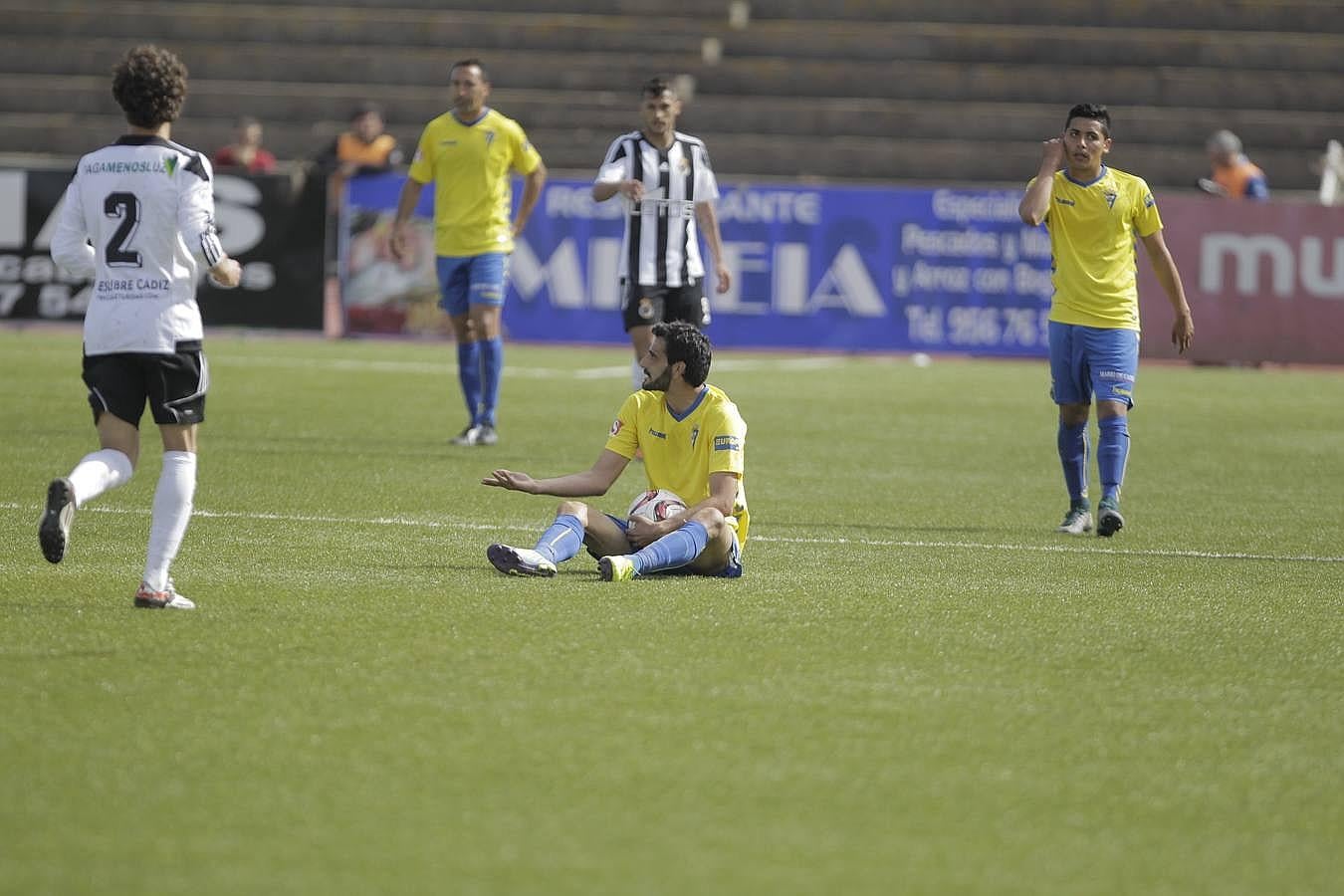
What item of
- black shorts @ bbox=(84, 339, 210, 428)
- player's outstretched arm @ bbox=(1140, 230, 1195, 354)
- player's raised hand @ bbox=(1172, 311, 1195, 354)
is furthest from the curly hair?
player's raised hand @ bbox=(1172, 311, 1195, 354)

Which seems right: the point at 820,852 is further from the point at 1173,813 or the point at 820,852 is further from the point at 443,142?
the point at 443,142

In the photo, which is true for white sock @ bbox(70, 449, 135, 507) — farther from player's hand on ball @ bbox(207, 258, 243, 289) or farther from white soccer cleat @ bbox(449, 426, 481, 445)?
white soccer cleat @ bbox(449, 426, 481, 445)

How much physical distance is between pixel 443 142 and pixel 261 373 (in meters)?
4.53

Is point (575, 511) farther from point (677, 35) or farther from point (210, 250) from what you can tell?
point (677, 35)

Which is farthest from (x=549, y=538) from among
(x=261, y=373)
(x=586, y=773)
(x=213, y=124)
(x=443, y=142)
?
(x=213, y=124)

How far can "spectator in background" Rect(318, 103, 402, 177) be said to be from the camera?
2062 cm

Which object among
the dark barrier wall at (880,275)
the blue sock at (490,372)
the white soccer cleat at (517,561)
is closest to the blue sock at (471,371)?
the blue sock at (490,372)

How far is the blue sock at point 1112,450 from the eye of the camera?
31.3ft

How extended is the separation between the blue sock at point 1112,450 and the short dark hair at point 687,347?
2.78 m

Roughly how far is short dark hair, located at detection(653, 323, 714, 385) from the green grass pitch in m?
0.78

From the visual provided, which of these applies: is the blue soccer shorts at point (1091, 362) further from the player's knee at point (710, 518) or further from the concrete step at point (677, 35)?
the concrete step at point (677, 35)

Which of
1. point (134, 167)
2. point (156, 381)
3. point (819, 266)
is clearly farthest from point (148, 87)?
point (819, 266)

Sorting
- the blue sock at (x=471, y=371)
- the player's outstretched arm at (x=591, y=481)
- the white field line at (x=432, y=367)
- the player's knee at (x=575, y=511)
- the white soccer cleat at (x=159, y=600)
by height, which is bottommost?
the white field line at (x=432, y=367)

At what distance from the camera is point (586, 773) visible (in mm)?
4633
